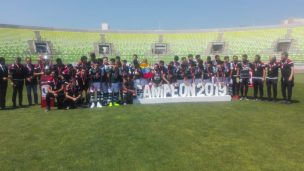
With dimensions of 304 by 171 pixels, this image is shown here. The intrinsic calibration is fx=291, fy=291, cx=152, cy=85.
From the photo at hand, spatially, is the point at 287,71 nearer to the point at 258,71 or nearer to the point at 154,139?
the point at 258,71

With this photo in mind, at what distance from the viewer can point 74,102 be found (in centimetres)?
1126

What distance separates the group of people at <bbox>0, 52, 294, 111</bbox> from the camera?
11281 millimetres

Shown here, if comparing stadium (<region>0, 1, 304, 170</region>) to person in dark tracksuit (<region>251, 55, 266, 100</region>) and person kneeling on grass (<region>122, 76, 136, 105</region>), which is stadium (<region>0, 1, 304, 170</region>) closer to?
person kneeling on grass (<region>122, 76, 136, 105</region>)

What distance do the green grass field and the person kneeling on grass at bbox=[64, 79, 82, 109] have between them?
24.3 inches

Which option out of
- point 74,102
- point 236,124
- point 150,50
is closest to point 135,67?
point 74,102

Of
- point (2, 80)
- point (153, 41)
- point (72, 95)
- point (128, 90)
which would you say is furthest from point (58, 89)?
point (153, 41)

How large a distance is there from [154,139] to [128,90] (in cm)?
511

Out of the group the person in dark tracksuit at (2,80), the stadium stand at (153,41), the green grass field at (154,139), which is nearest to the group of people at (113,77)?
the person in dark tracksuit at (2,80)

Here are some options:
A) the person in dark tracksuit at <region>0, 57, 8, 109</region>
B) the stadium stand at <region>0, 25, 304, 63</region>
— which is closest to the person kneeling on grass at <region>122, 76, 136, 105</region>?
the person in dark tracksuit at <region>0, 57, 8, 109</region>

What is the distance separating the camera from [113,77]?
11492mm

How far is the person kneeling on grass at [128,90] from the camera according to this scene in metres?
11.8

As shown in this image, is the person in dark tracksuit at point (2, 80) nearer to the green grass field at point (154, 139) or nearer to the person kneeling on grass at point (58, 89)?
the green grass field at point (154, 139)

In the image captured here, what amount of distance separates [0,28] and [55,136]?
39754mm

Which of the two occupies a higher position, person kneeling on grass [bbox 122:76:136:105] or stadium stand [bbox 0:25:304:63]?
stadium stand [bbox 0:25:304:63]
